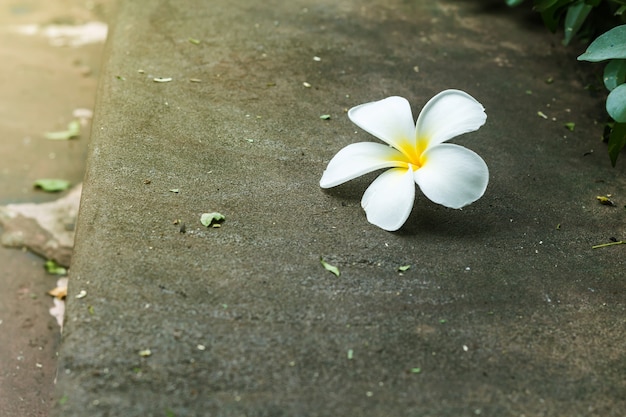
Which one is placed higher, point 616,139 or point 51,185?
point 616,139

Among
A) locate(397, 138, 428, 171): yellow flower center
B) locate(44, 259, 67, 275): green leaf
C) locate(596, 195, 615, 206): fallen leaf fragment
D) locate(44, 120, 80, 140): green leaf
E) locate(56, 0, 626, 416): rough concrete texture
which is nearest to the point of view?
locate(56, 0, 626, 416): rough concrete texture

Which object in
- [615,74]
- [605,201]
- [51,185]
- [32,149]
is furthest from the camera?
[32,149]

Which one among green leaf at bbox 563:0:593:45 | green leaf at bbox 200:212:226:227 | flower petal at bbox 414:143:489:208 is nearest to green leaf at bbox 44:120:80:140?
green leaf at bbox 200:212:226:227

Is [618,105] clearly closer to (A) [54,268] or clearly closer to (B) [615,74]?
(B) [615,74]

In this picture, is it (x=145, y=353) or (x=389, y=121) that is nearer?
(x=145, y=353)

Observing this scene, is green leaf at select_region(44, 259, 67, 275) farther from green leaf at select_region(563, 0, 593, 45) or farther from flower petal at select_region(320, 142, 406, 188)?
green leaf at select_region(563, 0, 593, 45)

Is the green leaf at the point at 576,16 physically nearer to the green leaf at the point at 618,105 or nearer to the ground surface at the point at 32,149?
the green leaf at the point at 618,105

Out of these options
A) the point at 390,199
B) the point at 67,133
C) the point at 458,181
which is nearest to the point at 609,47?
the point at 458,181

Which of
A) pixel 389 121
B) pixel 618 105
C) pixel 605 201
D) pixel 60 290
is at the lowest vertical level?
pixel 60 290
